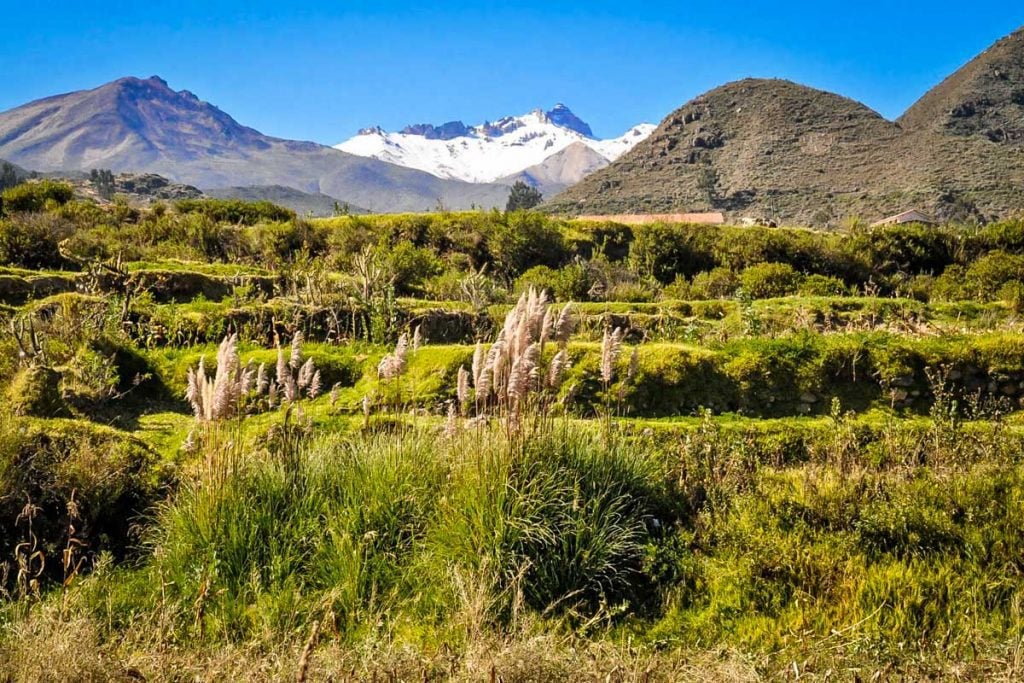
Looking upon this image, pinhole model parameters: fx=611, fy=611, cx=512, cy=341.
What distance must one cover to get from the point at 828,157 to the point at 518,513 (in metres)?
85.6

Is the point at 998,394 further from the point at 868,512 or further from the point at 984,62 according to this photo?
the point at 984,62

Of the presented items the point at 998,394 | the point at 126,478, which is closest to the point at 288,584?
the point at 126,478

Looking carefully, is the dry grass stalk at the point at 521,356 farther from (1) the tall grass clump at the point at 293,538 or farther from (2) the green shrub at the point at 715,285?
(2) the green shrub at the point at 715,285

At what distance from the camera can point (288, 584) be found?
355 cm

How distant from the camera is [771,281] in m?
16.8

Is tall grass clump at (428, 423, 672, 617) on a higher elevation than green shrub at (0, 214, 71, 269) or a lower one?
lower

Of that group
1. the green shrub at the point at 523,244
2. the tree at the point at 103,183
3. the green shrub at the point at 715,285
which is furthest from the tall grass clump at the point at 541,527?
the tree at the point at 103,183

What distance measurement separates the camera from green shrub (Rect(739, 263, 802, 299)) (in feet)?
54.1

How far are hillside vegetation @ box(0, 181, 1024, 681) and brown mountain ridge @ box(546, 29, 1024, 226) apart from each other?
54293mm

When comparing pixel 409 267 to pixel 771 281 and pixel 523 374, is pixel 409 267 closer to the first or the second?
pixel 771 281

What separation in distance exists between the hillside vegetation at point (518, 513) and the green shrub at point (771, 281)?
9.54 metres

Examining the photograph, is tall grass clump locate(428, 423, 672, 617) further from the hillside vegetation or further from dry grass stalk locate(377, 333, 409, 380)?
dry grass stalk locate(377, 333, 409, 380)

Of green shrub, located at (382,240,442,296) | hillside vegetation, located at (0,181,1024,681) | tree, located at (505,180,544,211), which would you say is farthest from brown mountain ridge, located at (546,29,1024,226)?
hillside vegetation, located at (0,181,1024,681)

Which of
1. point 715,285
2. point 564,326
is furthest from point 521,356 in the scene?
point 715,285
